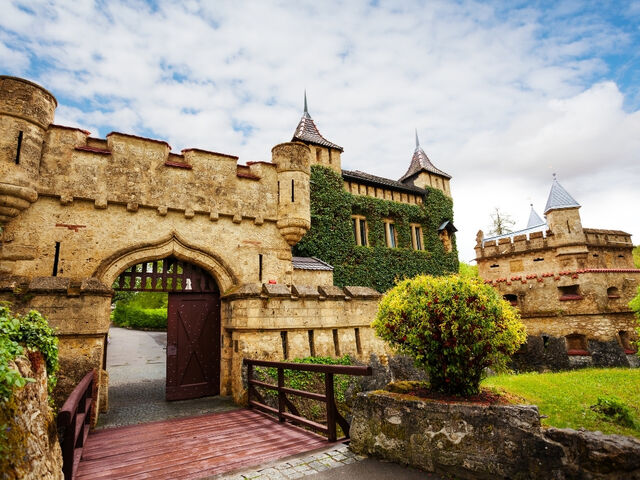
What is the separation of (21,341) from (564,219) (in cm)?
3016

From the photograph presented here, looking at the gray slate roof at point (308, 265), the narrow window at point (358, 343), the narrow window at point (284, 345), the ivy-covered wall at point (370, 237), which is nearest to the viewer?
the narrow window at point (284, 345)

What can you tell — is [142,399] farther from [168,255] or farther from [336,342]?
[336,342]

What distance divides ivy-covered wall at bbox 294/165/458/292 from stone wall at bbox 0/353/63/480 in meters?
14.3

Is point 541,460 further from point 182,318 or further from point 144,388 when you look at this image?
point 144,388

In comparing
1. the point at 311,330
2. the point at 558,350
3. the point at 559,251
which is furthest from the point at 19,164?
the point at 559,251

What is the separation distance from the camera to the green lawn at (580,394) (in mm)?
8867

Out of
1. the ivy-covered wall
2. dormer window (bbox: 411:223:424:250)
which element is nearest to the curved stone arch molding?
the ivy-covered wall

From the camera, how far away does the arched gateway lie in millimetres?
8594

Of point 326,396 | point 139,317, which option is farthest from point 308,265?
point 139,317

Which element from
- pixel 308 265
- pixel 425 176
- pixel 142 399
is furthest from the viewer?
pixel 425 176

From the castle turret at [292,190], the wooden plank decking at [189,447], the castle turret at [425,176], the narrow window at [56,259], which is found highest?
the castle turret at [425,176]

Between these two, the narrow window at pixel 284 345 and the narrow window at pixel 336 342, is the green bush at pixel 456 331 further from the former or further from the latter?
the narrow window at pixel 336 342

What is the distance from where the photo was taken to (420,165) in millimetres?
24859

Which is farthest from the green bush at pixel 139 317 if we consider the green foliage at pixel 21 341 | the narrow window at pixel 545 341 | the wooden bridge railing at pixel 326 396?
the narrow window at pixel 545 341
